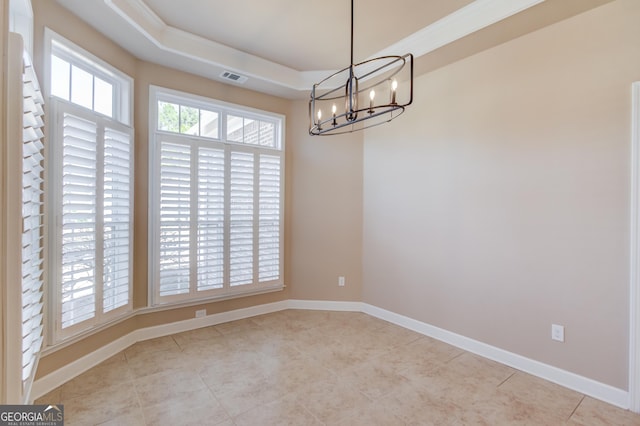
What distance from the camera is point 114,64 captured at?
9.73 feet

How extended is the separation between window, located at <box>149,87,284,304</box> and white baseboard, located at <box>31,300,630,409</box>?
32 centimetres

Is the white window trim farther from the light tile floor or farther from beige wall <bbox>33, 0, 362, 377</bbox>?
the light tile floor

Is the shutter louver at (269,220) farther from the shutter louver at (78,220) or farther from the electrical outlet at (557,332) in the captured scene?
the electrical outlet at (557,332)

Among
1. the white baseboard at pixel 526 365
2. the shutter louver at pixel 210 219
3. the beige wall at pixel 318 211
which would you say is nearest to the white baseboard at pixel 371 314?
the white baseboard at pixel 526 365

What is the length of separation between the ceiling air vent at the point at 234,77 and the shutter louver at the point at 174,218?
95 cm

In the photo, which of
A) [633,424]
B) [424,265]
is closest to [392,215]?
[424,265]

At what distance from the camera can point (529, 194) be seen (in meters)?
2.76

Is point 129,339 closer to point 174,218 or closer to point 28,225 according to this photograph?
point 174,218

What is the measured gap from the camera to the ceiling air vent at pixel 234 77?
11.8 feet

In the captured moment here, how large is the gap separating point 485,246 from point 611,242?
0.92 meters

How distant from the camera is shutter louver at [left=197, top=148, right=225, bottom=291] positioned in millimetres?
3641

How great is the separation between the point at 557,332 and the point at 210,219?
3.58m

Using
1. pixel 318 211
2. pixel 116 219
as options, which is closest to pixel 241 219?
pixel 318 211

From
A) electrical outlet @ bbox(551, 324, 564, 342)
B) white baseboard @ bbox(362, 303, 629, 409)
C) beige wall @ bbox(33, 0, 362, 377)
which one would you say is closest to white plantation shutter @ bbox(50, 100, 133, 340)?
beige wall @ bbox(33, 0, 362, 377)
